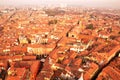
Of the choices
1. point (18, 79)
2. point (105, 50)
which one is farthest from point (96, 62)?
point (18, 79)

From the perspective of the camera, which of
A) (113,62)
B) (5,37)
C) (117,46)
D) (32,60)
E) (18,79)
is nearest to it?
(18,79)

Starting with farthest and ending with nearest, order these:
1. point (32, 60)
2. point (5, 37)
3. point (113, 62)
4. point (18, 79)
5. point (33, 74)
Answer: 1. point (5, 37)
2. point (32, 60)
3. point (113, 62)
4. point (33, 74)
5. point (18, 79)

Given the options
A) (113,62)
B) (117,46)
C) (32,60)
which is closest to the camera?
(113,62)

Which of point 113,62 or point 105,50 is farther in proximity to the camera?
point 105,50

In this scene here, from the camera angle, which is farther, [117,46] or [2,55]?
[117,46]

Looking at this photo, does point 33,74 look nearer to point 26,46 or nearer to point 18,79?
point 18,79

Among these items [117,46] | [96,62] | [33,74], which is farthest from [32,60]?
[117,46]

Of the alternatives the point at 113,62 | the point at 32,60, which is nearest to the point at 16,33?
the point at 32,60

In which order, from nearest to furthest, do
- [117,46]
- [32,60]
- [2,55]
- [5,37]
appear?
[32,60]
[2,55]
[117,46]
[5,37]

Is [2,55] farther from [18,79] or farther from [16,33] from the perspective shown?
[16,33]
